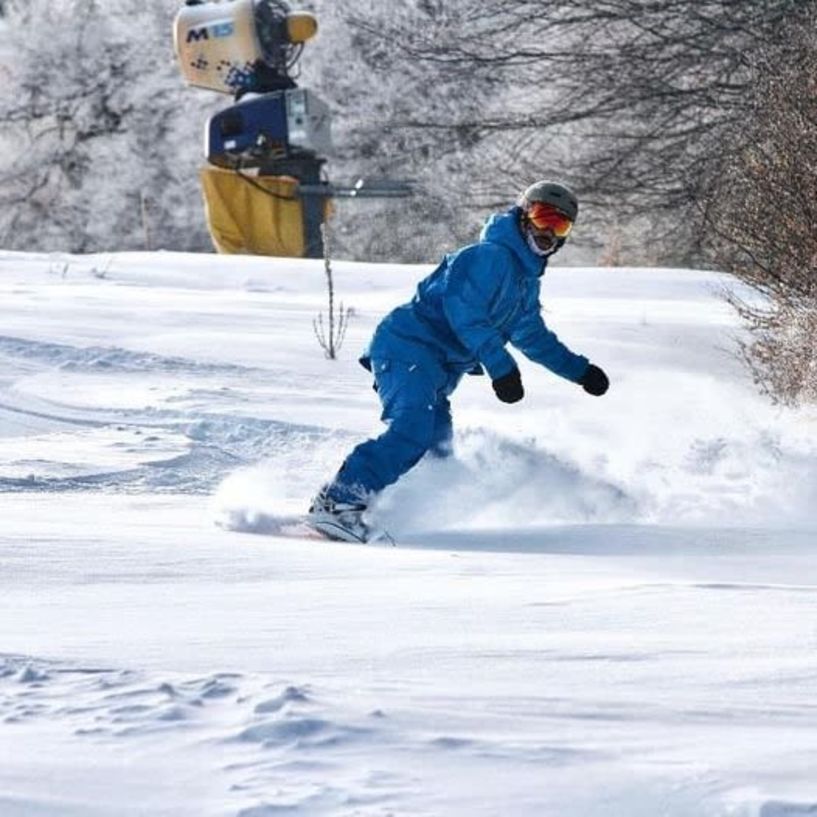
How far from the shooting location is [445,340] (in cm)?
648

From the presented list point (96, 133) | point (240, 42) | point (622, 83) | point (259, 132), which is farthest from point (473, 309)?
point (96, 133)

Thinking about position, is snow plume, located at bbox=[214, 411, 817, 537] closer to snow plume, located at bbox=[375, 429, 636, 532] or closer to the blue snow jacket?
snow plume, located at bbox=[375, 429, 636, 532]

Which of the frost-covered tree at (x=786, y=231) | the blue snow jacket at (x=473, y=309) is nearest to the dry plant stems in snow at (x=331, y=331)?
the frost-covered tree at (x=786, y=231)

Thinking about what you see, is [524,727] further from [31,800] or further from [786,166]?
[786,166]

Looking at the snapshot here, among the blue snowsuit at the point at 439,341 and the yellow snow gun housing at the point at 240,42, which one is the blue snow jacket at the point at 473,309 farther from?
the yellow snow gun housing at the point at 240,42

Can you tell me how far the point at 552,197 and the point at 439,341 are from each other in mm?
584

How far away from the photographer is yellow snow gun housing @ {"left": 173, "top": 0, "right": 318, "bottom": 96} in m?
19.2

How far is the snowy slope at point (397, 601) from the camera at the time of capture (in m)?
2.81

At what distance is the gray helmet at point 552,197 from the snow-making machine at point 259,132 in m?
12.4

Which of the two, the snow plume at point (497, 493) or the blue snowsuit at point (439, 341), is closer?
the blue snowsuit at point (439, 341)

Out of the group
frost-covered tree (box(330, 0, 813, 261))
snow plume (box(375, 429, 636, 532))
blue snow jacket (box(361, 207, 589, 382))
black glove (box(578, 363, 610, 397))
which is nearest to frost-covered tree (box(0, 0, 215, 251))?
frost-covered tree (box(330, 0, 813, 261))

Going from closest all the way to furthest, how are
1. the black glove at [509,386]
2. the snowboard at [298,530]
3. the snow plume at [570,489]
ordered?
the snowboard at [298,530], the black glove at [509,386], the snow plume at [570,489]

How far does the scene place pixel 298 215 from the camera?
19.6 meters

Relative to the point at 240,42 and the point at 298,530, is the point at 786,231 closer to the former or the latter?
the point at 298,530
